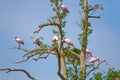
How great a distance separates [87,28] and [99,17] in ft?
2.44

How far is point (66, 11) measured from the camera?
22.2 meters

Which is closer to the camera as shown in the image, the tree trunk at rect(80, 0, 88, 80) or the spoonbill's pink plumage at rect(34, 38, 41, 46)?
the tree trunk at rect(80, 0, 88, 80)

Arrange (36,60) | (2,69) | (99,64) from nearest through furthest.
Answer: (2,69) < (36,60) < (99,64)

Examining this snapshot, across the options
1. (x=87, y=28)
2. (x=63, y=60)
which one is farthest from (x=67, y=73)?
(x=87, y=28)

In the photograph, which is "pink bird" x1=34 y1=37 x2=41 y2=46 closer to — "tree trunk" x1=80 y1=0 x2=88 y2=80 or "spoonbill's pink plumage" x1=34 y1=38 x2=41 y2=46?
"spoonbill's pink plumage" x1=34 y1=38 x2=41 y2=46

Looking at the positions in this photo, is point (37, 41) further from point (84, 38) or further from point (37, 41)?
point (84, 38)

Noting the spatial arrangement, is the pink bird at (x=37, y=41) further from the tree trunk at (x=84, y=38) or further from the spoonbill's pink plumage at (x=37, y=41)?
the tree trunk at (x=84, y=38)

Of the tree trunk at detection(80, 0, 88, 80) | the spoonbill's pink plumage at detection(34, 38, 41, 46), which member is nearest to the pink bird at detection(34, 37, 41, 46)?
the spoonbill's pink plumage at detection(34, 38, 41, 46)

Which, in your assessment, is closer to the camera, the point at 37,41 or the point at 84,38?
the point at 84,38

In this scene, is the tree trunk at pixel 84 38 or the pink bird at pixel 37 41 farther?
the pink bird at pixel 37 41

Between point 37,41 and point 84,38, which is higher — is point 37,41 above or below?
below

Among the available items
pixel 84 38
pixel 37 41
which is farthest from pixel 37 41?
pixel 84 38

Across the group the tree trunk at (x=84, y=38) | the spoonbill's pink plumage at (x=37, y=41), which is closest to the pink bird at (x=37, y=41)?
the spoonbill's pink plumage at (x=37, y=41)

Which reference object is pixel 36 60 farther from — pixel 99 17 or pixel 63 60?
pixel 99 17
